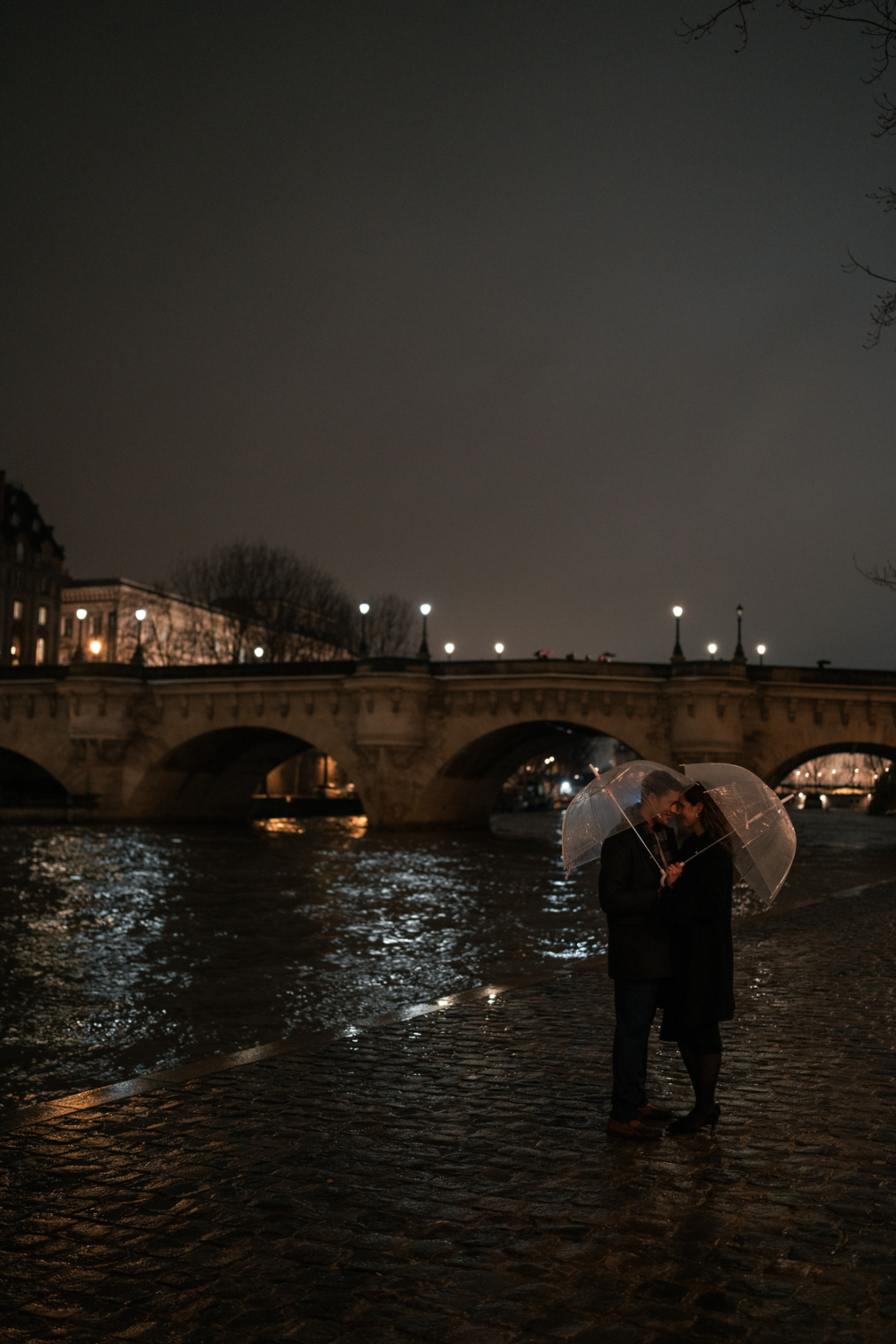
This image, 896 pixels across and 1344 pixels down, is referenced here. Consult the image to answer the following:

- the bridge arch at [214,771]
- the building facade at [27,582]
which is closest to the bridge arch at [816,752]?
the bridge arch at [214,771]

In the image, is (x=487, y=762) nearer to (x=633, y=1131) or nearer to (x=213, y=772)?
(x=213, y=772)

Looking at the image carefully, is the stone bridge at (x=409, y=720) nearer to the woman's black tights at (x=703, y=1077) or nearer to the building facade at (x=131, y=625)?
the building facade at (x=131, y=625)

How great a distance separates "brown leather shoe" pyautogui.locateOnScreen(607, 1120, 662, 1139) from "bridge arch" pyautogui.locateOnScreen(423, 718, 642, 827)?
32.8m

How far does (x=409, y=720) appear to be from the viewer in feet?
133

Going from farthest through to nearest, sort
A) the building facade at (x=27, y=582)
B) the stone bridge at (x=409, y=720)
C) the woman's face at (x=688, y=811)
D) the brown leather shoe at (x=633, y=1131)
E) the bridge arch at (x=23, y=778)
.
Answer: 1. the building facade at (x=27, y=582)
2. the bridge arch at (x=23, y=778)
3. the stone bridge at (x=409, y=720)
4. the woman's face at (x=688, y=811)
5. the brown leather shoe at (x=633, y=1131)

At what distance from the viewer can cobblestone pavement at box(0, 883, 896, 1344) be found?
395cm

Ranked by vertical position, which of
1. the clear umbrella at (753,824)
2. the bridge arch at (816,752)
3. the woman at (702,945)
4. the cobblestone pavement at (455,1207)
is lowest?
the cobblestone pavement at (455,1207)

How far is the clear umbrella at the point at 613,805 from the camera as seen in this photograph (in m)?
5.95

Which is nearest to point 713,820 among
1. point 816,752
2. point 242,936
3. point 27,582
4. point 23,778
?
point 242,936

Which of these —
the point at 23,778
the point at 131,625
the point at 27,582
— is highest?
the point at 27,582

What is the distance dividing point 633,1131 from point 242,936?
33.8 feet

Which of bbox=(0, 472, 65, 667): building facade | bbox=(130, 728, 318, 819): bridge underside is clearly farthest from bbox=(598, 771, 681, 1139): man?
bbox=(0, 472, 65, 667): building facade

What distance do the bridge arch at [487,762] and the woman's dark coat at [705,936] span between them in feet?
107

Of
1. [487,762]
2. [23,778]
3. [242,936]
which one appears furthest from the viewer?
[23,778]
